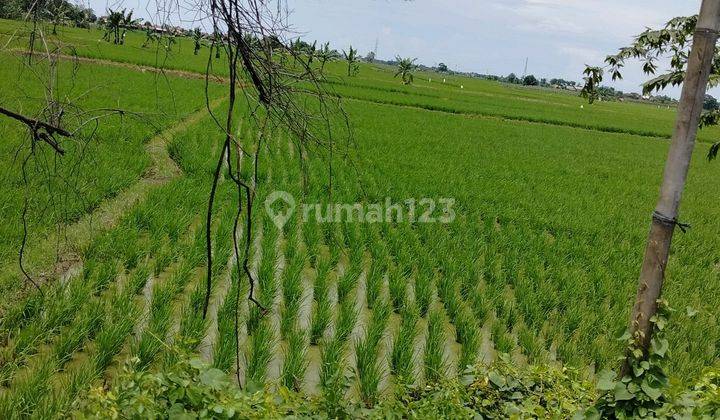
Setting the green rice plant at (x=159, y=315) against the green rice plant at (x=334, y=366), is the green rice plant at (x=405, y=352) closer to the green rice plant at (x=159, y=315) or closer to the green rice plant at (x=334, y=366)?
the green rice plant at (x=334, y=366)

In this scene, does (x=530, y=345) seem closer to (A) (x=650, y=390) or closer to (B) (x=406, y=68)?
(A) (x=650, y=390)

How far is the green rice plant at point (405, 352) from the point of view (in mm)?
2789

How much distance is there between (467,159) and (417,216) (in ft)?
15.5

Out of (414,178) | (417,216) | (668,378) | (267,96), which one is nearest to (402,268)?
(417,216)

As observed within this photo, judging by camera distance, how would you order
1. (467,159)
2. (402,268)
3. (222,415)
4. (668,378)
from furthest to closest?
(467,159), (402,268), (668,378), (222,415)

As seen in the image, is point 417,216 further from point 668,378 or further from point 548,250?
point 668,378

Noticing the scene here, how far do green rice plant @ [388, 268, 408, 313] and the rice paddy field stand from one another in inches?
0.5

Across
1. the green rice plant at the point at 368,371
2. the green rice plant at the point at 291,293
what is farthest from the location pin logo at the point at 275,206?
the green rice plant at the point at 368,371

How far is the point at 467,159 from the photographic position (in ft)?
34.0

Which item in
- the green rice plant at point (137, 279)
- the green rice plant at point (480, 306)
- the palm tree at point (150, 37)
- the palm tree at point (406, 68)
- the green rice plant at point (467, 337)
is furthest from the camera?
the palm tree at point (406, 68)

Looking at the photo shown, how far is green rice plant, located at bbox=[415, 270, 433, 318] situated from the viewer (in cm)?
375

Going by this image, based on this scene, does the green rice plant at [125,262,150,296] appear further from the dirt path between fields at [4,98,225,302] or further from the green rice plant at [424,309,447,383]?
the green rice plant at [424,309,447,383]

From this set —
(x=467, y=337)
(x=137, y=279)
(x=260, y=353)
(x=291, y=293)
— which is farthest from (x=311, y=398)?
(x=137, y=279)

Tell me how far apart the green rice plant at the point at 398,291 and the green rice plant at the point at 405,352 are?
15.8 inches
